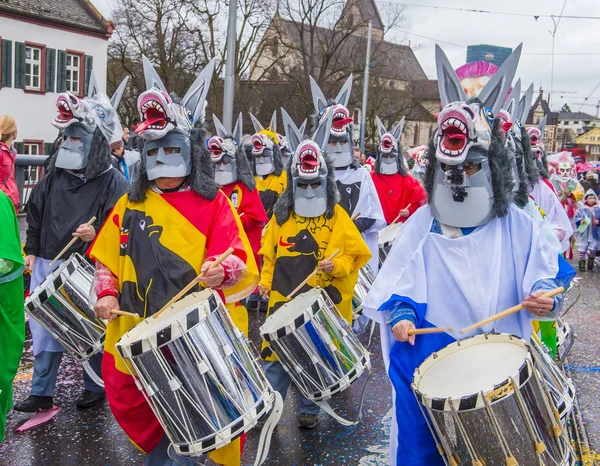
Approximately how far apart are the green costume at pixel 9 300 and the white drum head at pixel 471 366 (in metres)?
2.22

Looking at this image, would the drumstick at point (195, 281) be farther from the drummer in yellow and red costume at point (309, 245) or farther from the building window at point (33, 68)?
the building window at point (33, 68)

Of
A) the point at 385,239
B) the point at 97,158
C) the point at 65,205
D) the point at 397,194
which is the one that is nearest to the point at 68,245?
the point at 65,205

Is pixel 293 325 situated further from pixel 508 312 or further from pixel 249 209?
pixel 249 209

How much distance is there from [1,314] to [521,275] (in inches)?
107

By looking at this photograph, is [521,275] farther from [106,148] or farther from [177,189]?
[106,148]

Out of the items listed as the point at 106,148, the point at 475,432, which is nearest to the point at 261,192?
the point at 106,148

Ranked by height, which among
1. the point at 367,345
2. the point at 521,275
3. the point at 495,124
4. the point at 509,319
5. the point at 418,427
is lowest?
the point at 367,345

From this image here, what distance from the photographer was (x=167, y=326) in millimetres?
3006

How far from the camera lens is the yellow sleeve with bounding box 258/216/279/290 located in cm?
515

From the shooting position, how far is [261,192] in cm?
941

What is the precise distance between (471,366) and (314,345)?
1.63 m

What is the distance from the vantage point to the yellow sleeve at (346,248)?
499 cm

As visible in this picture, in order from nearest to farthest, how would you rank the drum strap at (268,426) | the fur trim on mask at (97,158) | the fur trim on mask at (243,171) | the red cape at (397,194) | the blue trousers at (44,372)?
the drum strap at (268,426), the blue trousers at (44,372), the fur trim on mask at (97,158), the fur trim on mask at (243,171), the red cape at (397,194)

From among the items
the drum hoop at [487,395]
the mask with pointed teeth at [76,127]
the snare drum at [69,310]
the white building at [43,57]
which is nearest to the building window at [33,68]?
the white building at [43,57]
